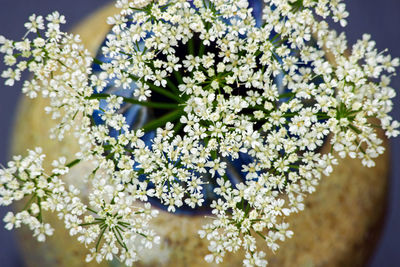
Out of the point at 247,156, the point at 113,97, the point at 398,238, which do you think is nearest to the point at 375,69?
the point at 247,156

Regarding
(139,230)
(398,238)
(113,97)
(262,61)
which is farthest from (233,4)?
(398,238)

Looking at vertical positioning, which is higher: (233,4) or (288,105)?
(233,4)

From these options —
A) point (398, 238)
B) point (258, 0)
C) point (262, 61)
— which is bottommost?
point (398, 238)

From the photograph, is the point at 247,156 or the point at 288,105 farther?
the point at 247,156

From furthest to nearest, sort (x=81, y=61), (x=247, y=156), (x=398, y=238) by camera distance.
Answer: (x=398, y=238) < (x=247, y=156) < (x=81, y=61)

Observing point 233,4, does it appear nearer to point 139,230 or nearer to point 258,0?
point 258,0

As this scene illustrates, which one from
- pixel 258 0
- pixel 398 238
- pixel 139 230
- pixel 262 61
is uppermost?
pixel 258 0

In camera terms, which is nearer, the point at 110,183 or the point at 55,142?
the point at 110,183

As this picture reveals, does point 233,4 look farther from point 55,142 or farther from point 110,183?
point 55,142

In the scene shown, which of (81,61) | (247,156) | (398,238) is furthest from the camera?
(398,238)
